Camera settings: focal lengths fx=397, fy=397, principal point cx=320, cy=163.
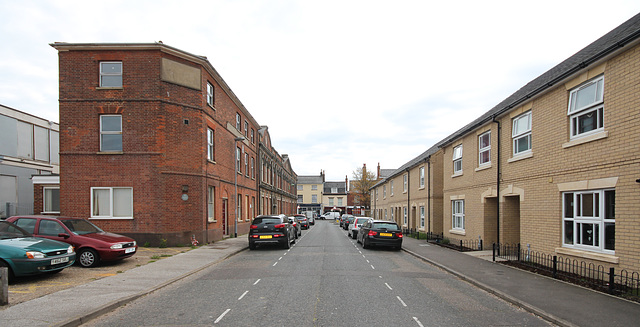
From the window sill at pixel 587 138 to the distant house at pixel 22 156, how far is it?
28651 mm

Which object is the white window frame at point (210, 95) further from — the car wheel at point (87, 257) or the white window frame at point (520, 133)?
the white window frame at point (520, 133)

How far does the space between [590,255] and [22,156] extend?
114ft

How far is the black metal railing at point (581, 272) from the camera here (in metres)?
8.19

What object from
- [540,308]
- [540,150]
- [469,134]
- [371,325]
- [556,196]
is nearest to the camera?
[371,325]

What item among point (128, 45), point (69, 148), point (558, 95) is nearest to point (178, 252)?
point (69, 148)

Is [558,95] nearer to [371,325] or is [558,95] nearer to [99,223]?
[371,325]

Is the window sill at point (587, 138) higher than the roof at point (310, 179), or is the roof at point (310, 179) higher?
the window sill at point (587, 138)

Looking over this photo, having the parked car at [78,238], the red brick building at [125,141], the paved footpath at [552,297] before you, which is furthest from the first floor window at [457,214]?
the parked car at [78,238]

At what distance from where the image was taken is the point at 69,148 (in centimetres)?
1777

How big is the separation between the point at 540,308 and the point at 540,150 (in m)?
6.67

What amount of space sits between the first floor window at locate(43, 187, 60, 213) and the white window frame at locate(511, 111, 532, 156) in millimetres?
23003

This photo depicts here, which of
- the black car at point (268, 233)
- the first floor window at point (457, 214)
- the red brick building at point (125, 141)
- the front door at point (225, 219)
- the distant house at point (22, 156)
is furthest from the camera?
the distant house at point (22, 156)

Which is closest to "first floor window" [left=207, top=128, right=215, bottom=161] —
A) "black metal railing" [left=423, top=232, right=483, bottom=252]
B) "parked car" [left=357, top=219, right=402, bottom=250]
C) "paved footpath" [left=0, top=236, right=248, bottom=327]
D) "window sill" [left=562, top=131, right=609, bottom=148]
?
"paved footpath" [left=0, top=236, right=248, bottom=327]

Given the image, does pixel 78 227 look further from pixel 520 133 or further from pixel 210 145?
pixel 520 133
